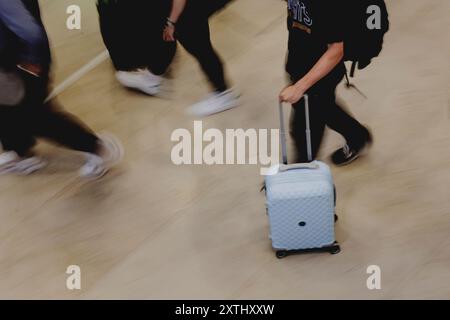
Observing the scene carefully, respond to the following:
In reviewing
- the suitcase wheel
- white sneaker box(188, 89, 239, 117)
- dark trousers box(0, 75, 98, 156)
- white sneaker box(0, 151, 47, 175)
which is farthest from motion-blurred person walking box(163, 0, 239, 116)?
the suitcase wheel

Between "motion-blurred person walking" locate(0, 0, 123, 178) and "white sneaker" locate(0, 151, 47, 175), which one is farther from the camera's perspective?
"white sneaker" locate(0, 151, 47, 175)

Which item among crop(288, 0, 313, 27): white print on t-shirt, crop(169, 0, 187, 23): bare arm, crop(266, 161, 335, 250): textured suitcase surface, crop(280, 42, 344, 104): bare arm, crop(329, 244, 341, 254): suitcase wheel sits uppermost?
crop(169, 0, 187, 23): bare arm

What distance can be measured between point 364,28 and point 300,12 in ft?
0.88

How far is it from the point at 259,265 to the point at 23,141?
4.88 ft

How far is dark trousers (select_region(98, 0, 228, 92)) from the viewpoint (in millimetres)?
3666

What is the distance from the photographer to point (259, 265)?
3230mm

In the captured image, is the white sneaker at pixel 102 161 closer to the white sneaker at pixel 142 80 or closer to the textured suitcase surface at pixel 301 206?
the white sneaker at pixel 142 80

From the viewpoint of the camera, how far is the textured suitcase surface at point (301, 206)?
9.71 feet

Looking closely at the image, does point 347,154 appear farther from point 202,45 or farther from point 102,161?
point 102,161

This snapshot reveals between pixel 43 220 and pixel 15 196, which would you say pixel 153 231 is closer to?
pixel 43 220

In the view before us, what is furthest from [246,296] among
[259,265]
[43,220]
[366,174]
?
[43,220]

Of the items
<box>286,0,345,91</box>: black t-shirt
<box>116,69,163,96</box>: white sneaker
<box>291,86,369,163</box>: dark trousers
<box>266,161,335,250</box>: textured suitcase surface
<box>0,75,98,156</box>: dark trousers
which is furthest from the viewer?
<box>116,69,163,96</box>: white sneaker

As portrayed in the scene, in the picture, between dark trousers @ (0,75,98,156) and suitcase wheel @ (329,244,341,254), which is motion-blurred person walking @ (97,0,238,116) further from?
suitcase wheel @ (329,244,341,254)

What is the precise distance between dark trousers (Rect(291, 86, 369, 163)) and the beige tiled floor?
203 millimetres
